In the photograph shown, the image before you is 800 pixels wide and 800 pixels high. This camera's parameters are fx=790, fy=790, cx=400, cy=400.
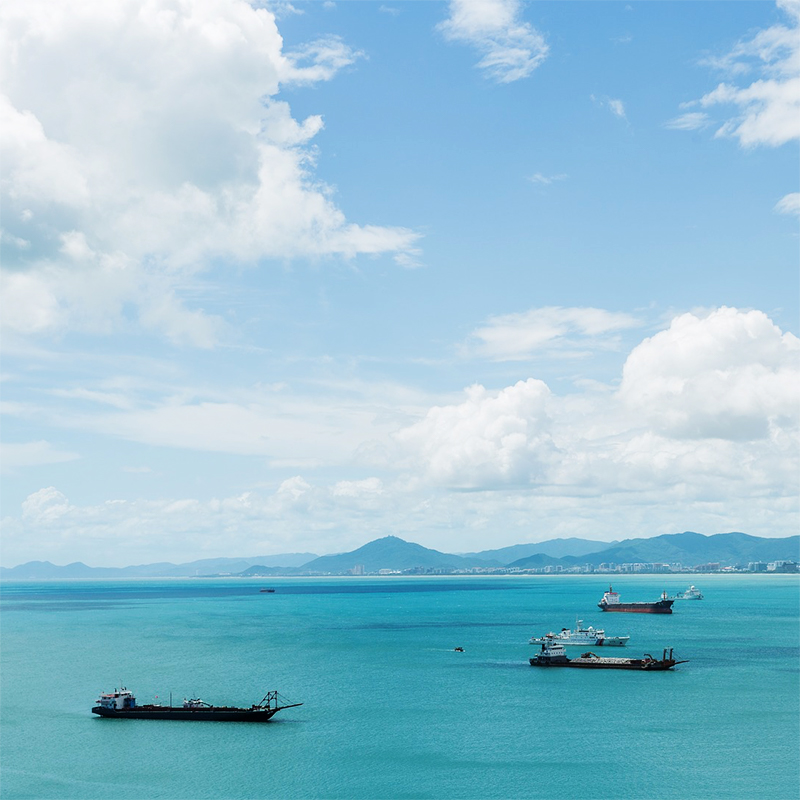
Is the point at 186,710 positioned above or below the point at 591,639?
above

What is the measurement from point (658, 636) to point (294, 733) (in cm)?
12208

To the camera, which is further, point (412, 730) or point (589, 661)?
point (589, 661)

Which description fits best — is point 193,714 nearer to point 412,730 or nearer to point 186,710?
point 186,710

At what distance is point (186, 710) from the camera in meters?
95.8

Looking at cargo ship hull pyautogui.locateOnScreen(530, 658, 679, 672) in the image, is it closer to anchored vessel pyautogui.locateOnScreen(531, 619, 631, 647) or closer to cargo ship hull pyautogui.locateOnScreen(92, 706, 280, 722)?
anchored vessel pyautogui.locateOnScreen(531, 619, 631, 647)

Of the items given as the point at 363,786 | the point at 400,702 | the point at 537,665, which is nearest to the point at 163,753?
the point at 363,786

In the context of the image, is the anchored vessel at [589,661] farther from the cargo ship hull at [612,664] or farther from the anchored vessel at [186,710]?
the anchored vessel at [186,710]

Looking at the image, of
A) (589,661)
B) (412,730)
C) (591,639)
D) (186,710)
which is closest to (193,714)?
(186,710)

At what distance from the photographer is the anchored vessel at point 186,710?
94500mm

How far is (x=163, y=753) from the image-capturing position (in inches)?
3253

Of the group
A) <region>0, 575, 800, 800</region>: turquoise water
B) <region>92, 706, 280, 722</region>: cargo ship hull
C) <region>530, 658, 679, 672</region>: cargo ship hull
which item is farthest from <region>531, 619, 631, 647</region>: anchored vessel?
<region>92, 706, 280, 722</region>: cargo ship hull

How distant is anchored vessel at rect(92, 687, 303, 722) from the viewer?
94500 mm

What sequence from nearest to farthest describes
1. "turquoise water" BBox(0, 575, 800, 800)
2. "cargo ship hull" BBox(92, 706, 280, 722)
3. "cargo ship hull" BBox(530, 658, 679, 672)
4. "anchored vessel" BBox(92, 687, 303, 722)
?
"turquoise water" BBox(0, 575, 800, 800) < "cargo ship hull" BBox(92, 706, 280, 722) < "anchored vessel" BBox(92, 687, 303, 722) < "cargo ship hull" BBox(530, 658, 679, 672)

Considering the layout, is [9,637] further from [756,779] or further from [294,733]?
[756,779]
